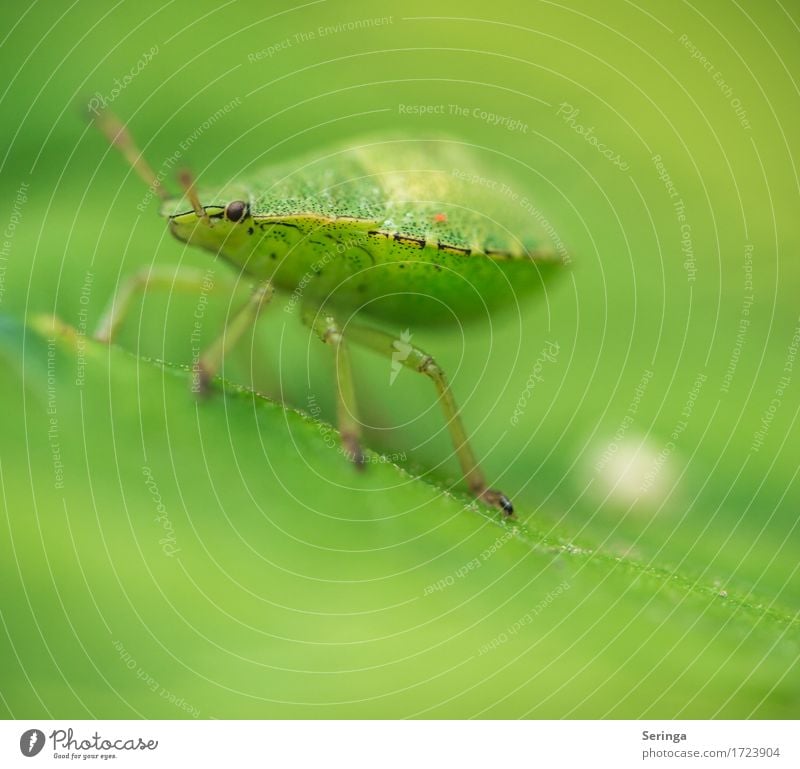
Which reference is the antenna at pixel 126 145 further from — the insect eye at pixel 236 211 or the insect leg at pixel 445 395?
the insect leg at pixel 445 395

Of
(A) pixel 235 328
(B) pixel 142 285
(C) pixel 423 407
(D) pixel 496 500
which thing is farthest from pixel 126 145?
(D) pixel 496 500

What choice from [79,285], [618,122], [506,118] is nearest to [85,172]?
[79,285]

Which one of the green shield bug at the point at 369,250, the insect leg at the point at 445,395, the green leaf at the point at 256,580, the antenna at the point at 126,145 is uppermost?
the antenna at the point at 126,145

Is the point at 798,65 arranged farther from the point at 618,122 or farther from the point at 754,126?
the point at 618,122

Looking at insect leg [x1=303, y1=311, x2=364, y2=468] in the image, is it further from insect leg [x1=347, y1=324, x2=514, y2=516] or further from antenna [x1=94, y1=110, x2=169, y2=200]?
antenna [x1=94, y1=110, x2=169, y2=200]

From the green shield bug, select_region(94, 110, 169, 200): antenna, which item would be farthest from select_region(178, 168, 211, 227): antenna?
select_region(94, 110, 169, 200): antenna

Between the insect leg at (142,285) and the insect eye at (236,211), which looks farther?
the insect leg at (142,285)

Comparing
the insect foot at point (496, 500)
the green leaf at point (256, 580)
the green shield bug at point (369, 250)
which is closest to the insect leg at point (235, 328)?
the green shield bug at point (369, 250)
